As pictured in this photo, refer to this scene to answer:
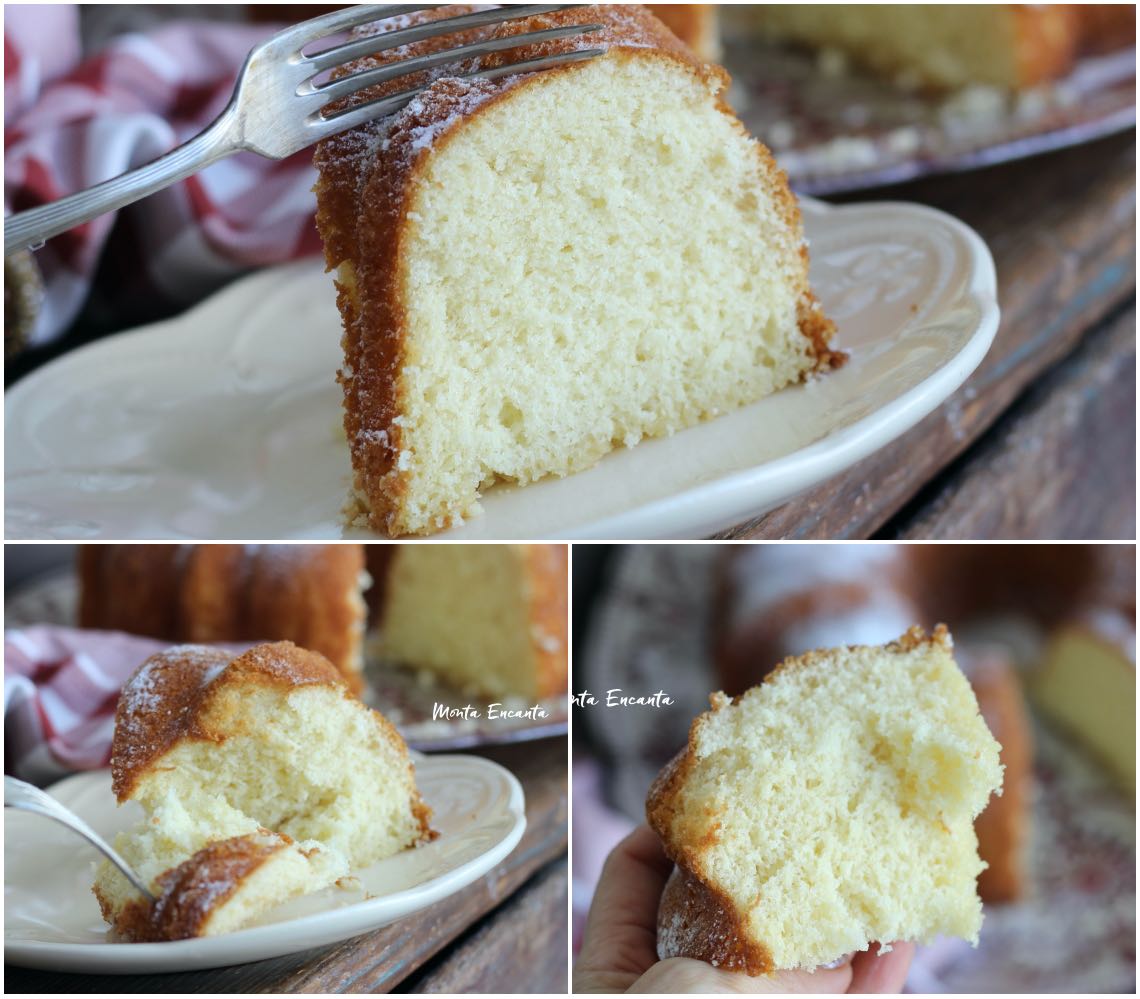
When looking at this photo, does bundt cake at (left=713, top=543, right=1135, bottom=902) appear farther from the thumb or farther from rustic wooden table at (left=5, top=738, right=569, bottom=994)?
the thumb

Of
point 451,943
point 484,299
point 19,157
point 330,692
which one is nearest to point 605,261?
point 484,299

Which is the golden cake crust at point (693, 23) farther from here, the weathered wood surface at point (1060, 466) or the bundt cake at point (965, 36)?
the weathered wood surface at point (1060, 466)

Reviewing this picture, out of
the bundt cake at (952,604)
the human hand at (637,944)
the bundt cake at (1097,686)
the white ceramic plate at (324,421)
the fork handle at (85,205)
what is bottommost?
the bundt cake at (1097,686)

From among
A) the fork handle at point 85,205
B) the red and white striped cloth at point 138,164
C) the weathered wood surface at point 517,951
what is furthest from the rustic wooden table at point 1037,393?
the red and white striped cloth at point 138,164

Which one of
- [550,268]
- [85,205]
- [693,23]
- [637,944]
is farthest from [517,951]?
[693,23]

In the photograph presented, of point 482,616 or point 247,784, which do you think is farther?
point 482,616

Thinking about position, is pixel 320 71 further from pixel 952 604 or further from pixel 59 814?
pixel 952 604
